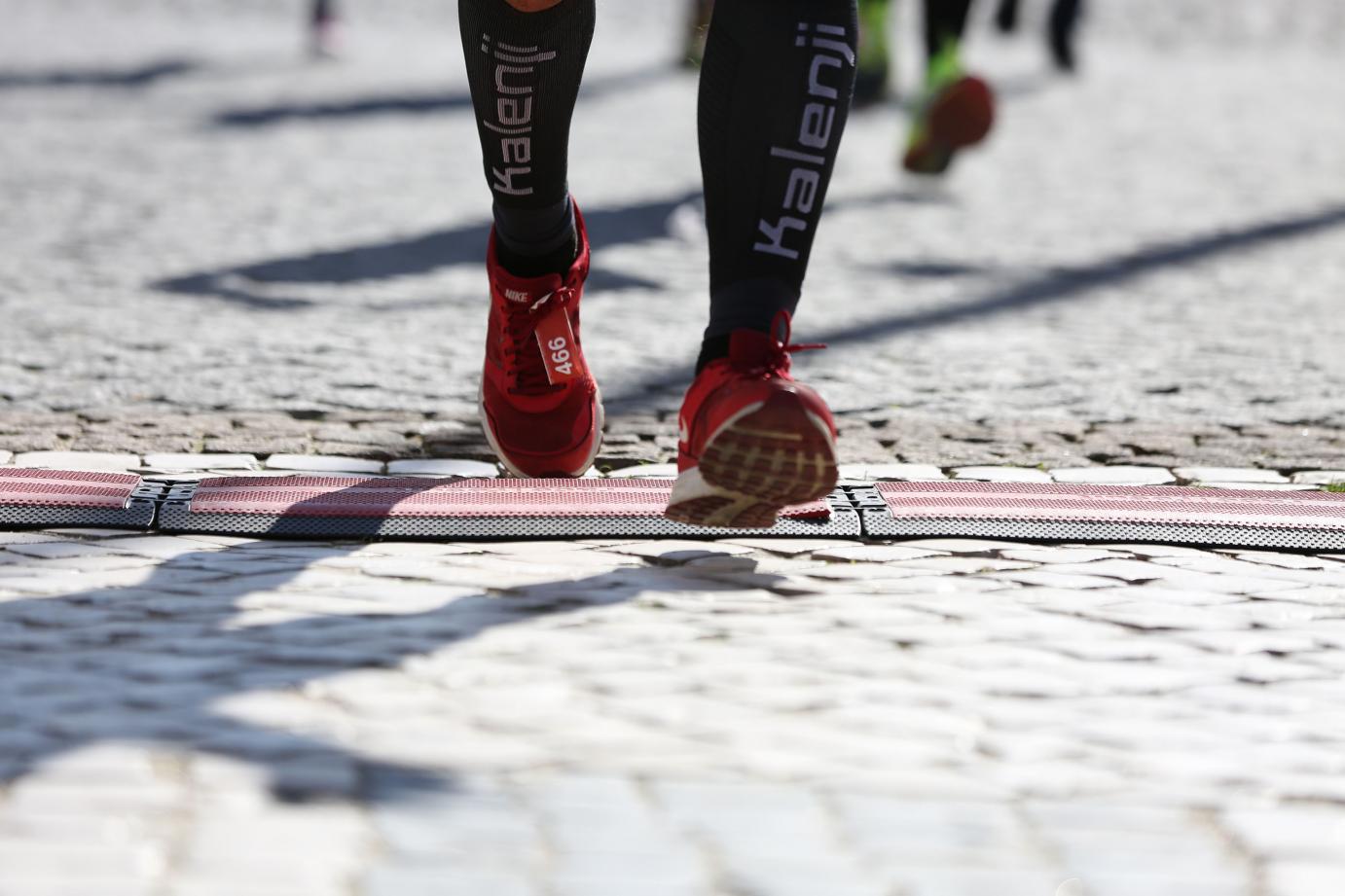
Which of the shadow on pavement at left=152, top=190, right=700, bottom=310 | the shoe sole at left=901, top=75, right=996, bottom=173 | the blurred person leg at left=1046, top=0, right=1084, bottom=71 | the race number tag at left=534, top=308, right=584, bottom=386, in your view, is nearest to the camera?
the race number tag at left=534, top=308, right=584, bottom=386

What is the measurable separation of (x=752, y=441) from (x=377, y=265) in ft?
9.41

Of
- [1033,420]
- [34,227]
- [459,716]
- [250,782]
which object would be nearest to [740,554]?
[459,716]

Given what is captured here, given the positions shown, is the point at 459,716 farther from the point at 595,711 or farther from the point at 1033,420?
the point at 1033,420

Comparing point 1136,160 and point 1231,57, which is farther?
point 1231,57

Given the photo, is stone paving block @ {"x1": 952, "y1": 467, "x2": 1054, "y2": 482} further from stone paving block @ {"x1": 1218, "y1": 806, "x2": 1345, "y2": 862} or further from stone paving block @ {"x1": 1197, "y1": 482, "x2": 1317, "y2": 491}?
stone paving block @ {"x1": 1218, "y1": 806, "x2": 1345, "y2": 862}

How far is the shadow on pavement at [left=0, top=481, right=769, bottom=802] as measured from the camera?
5.30 feet

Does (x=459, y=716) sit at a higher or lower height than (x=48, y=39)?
lower

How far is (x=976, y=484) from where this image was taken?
2.74 m

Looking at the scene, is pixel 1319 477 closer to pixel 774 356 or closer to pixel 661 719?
pixel 774 356

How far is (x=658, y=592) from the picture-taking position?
2.16m

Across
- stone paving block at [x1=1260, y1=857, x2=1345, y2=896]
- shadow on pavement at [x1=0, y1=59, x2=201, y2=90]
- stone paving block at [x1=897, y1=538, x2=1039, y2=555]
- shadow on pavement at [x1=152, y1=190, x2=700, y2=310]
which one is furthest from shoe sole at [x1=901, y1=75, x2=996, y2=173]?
stone paving block at [x1=1260, y1=857, x2=1345, y2=896]

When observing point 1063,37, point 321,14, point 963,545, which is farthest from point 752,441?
point 1063,37

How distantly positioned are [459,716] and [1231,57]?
11.6 meters

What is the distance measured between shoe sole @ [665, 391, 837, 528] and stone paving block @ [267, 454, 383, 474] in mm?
894
